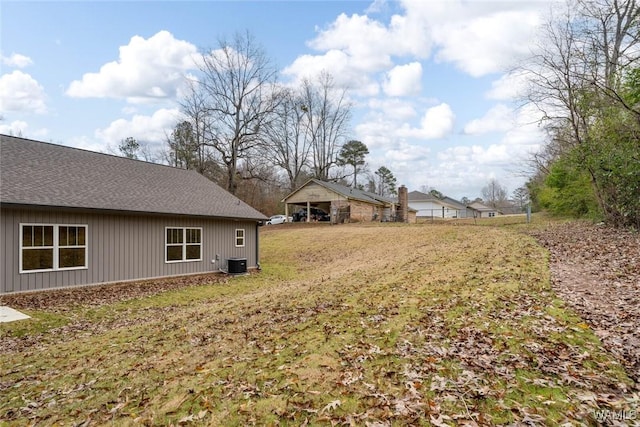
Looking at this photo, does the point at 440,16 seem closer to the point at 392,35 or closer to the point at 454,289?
the point at 392,35

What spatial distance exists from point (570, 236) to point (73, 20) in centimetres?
1959

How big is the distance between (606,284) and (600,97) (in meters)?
9.95

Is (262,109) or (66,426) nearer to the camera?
(66,426)

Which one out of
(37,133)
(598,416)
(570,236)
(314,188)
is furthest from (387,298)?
(37,133)

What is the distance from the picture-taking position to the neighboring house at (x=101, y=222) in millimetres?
9555

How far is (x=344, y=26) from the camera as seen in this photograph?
15352 mm

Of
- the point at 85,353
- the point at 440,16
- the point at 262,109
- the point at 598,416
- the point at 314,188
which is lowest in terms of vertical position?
the point at 85,353

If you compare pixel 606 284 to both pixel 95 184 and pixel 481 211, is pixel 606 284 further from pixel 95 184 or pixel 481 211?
pixel 481 211

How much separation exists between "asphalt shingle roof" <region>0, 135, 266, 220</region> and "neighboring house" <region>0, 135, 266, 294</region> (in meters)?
0.03

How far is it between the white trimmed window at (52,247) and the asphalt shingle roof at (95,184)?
34.3 inches

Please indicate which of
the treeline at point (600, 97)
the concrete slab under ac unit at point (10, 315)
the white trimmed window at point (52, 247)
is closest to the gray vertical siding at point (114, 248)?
the white trimmed window at point (52, 247)

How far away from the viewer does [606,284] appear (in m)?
7.04

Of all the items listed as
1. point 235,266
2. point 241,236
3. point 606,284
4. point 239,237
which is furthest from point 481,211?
point 606,284

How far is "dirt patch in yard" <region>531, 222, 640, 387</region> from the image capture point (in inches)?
175
